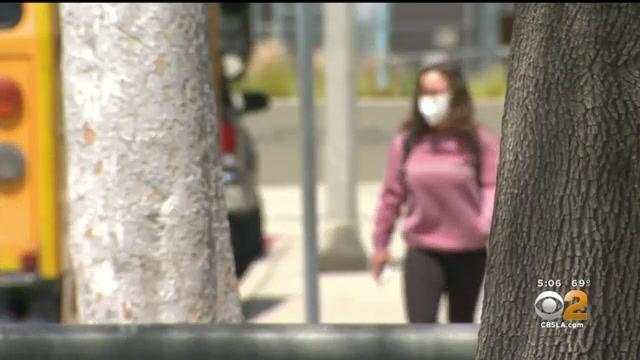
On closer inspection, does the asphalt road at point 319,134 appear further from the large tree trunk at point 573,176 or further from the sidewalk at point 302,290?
the large tree trunk at point 573,176

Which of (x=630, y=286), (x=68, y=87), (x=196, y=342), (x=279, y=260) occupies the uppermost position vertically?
(x=68, y=87)

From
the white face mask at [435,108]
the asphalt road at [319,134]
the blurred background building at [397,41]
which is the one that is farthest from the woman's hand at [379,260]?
the blurred background building at [397,41]

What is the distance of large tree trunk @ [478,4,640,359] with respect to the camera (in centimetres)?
334

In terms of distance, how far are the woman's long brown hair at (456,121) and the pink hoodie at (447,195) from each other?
3cm

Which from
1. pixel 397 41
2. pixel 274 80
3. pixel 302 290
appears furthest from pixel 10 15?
pixel 397 41

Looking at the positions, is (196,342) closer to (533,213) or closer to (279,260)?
(533,213)

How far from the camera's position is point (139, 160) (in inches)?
185

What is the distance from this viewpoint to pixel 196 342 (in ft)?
13.9

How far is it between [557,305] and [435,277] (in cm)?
262

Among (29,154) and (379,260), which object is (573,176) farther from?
(29,154)

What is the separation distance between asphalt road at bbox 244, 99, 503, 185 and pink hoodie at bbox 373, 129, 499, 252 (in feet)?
36.5

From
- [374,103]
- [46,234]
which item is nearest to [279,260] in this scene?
[46,234]

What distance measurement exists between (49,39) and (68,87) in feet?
5.28

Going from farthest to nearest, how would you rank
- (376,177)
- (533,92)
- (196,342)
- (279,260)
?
(376,177), (279,260), (196,342), (533,92)
